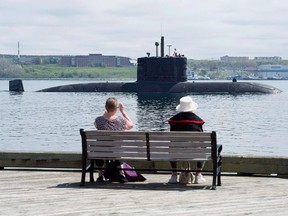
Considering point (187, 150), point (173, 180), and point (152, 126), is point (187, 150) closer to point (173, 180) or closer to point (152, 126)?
point (173, 180)

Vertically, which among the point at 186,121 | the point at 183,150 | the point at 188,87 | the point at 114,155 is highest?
the point at 186,121

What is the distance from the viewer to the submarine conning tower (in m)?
84.0

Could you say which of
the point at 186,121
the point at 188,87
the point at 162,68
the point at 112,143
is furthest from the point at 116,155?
the point at 188,87

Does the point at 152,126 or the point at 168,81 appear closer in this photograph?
the point at 152,126

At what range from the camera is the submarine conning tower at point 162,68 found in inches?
3307

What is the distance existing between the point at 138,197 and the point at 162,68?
247 ft

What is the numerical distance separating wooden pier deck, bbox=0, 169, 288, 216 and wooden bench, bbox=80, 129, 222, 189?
44 centimetres

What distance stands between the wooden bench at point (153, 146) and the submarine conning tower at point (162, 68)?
72553 mm

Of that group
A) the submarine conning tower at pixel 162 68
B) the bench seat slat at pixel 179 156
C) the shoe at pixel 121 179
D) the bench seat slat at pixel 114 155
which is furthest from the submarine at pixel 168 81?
the bench seat slat at pixel 179 156

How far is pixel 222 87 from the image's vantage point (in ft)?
314

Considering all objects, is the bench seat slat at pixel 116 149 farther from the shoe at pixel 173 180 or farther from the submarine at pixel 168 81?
the submarine at pixel 168 81

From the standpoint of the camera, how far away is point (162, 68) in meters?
84.9

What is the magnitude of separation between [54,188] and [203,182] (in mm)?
2370

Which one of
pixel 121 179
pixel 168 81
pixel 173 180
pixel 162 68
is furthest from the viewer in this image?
pixel 168 81
